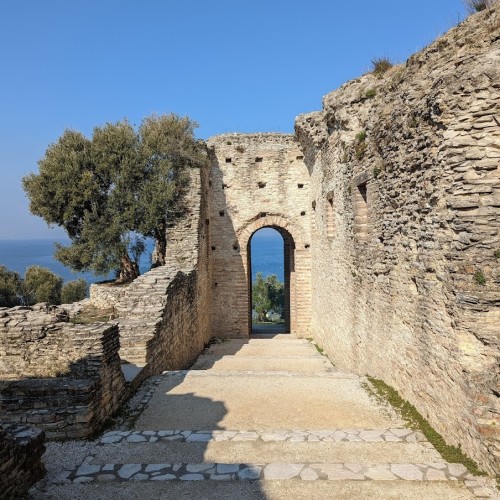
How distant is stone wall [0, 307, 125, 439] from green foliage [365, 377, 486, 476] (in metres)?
3.96

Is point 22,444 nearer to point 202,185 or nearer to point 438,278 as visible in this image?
point 438,278

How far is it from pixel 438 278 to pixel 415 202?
113 centimetres

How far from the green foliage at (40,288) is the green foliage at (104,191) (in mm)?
10192

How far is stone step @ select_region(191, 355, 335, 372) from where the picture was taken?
10.3 metres

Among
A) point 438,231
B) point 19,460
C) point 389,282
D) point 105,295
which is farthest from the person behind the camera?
point 105,295

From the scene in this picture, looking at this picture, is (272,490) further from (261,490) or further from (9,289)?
(9,289)

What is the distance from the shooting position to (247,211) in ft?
52.2

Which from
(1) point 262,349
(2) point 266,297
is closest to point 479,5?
(1) point 262,349

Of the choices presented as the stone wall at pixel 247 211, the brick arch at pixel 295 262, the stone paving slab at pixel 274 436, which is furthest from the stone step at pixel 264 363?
the stone paving slab at pixel 274 436

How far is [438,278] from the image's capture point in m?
5.06

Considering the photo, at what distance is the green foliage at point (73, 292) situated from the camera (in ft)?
75.8

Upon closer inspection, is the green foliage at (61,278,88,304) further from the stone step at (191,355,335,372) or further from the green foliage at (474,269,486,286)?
the green foliage at (474,269,486,286)

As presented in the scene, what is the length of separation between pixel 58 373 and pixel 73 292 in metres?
17.6

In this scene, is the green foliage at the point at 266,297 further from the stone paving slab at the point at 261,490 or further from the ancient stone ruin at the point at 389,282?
the stone paving slab at the point at 261,490
